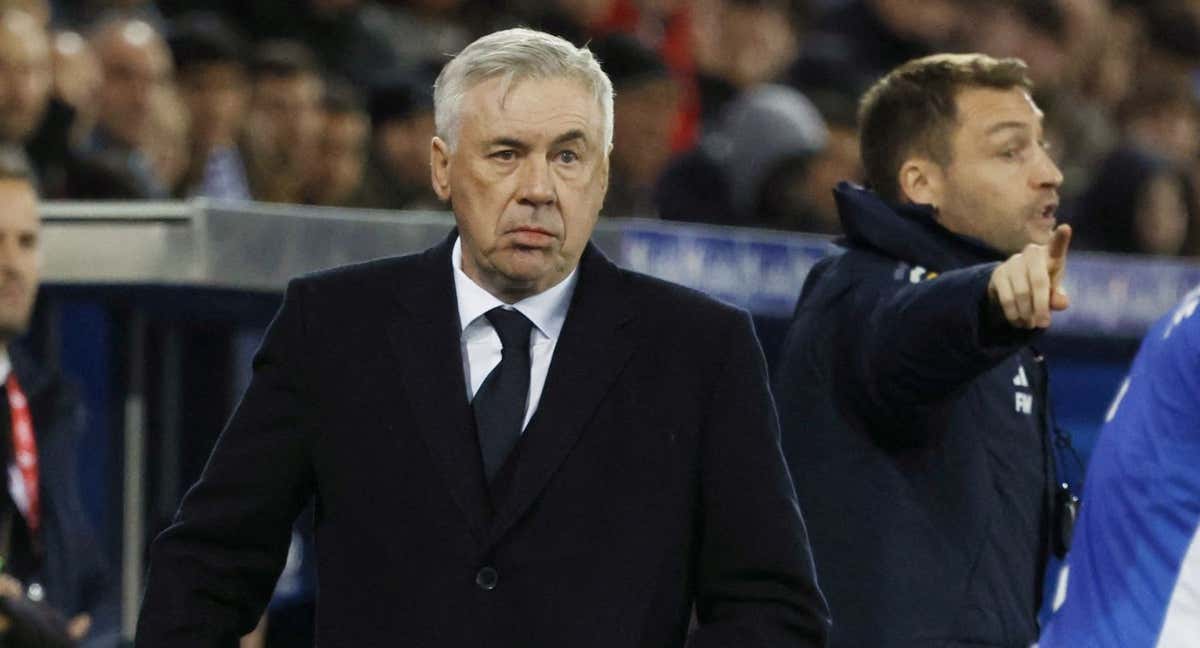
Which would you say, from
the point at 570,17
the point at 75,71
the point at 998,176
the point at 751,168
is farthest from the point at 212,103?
the point at 998,176

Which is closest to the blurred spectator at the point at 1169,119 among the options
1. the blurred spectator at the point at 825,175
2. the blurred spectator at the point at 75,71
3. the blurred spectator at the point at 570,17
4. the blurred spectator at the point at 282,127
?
the blurred spectator at the point at 825,175

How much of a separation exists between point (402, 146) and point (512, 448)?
4.71m

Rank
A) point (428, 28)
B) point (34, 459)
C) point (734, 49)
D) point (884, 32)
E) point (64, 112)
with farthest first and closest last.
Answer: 1. point (884, 32)
2. point (734, 49)
3. point (428, 28)
4. point (64, 112)
5. point (34, 459)

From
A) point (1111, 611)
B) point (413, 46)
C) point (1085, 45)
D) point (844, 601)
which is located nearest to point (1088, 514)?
point (1111, 611)

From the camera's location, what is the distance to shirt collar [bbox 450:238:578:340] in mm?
2746

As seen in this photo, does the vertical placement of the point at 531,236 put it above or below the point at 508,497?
above

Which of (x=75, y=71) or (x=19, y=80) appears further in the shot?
(x=75, y=71)

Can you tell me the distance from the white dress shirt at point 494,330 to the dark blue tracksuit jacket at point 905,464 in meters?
0.74

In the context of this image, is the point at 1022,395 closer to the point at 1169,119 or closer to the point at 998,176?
the point at 998,176

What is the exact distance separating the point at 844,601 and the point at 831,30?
7112mm

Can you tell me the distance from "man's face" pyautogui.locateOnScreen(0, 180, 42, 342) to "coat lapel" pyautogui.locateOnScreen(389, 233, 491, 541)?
5.68 ft

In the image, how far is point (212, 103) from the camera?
22.6ft

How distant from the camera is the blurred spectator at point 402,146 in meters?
6.98

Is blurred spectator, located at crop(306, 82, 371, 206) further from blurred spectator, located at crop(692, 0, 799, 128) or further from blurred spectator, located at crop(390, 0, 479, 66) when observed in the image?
blurred spectator, located at crop(692, 0, 799, 128)
